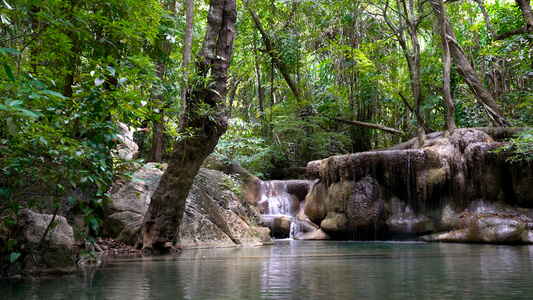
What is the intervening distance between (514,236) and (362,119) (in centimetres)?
973

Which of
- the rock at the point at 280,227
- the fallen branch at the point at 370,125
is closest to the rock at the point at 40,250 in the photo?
the rock at the point at 280,227

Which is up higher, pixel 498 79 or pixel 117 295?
pixel 498 79

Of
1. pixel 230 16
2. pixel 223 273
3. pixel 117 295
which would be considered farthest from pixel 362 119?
pixel 117 295

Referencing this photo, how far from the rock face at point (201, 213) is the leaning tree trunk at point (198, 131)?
0.84 metres

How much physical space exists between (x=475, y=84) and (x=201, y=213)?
1043 cm

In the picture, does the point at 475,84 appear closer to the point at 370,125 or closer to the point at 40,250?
the point at 370,125

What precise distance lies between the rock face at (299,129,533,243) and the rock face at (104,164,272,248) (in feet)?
13.3

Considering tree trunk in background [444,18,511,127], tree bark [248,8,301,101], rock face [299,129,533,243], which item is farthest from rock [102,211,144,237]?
tree bark [248,8,301,101]

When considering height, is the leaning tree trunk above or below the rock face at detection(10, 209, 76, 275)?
above

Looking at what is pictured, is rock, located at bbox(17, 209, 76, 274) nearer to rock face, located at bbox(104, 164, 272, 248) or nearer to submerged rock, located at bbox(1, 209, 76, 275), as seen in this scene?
submerged rock, located at bbox(1, 209, 76, 275)

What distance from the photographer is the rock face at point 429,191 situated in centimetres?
1203

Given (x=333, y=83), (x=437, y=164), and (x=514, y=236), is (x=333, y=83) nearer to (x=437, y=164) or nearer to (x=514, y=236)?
(x=437, y=164)

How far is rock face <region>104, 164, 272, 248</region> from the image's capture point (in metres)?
8.50

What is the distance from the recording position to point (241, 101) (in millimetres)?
23750
